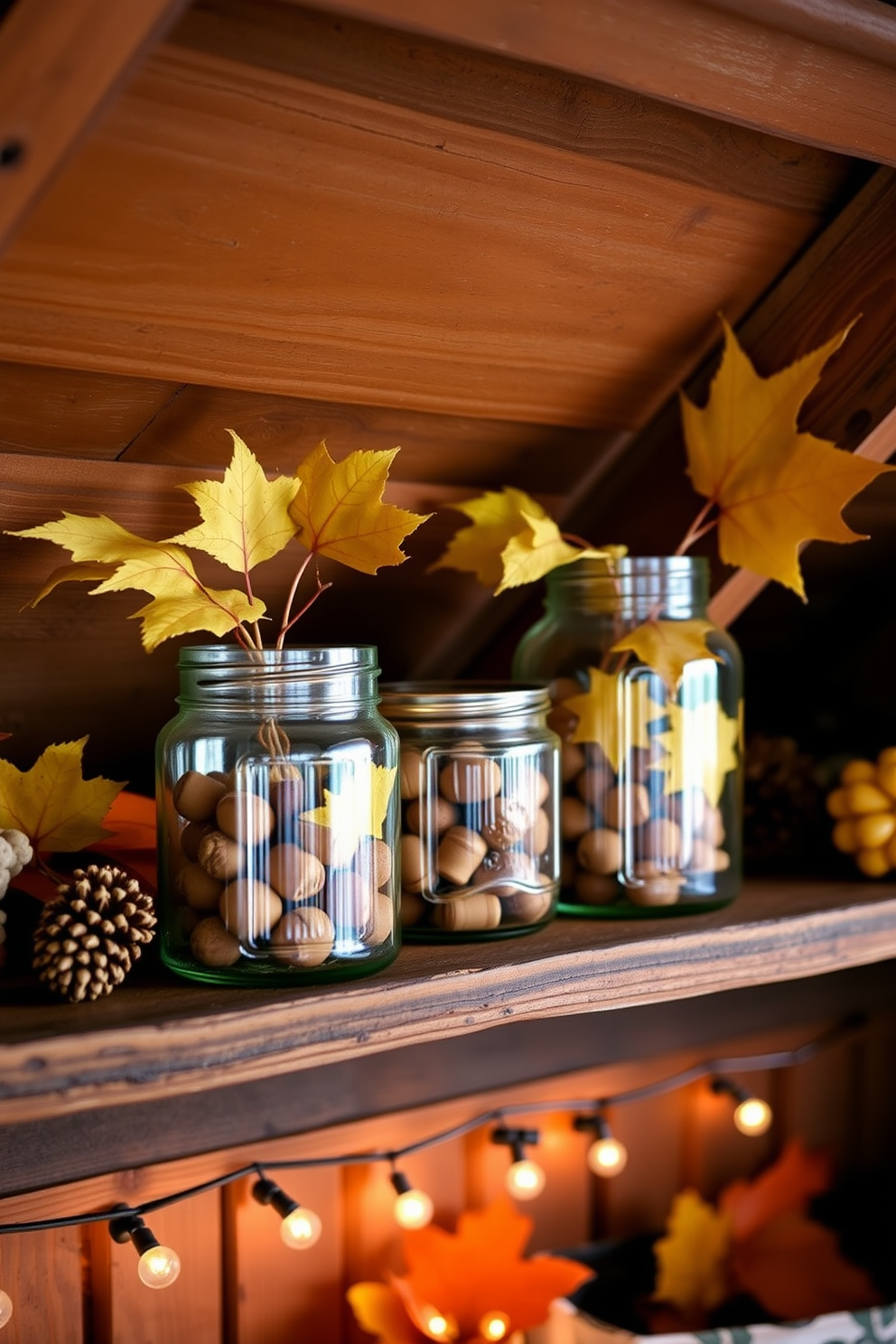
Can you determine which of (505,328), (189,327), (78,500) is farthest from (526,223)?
(78,500)

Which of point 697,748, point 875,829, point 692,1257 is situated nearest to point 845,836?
point 875,829

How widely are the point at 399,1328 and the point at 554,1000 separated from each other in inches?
16.4

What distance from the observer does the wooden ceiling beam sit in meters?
0.59

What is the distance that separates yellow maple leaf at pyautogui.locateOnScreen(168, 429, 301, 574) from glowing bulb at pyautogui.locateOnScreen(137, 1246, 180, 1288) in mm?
498

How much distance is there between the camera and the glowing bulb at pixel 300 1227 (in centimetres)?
93

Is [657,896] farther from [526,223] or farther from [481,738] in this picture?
[526,223]

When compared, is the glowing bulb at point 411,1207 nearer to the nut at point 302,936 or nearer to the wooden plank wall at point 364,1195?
the wooden plank wall at point 364,1195

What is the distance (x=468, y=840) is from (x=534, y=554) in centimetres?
20

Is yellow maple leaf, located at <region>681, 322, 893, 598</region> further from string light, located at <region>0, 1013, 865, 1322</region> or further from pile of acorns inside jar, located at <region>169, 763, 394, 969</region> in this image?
string light, located at <region>0, 1013, 865, 1322</region>

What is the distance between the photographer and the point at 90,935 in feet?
2.28

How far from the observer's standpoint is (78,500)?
76 cm

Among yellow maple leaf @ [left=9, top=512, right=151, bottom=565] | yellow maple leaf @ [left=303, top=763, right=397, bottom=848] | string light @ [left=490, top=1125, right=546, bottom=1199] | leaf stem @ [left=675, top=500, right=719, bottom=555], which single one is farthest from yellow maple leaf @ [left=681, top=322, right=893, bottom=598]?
string light @ [left=490, top=1125, right=546, bottom=1199]

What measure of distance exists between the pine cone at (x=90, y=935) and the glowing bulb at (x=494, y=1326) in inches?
21.0

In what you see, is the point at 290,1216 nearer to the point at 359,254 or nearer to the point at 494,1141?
the point at 494,1141
